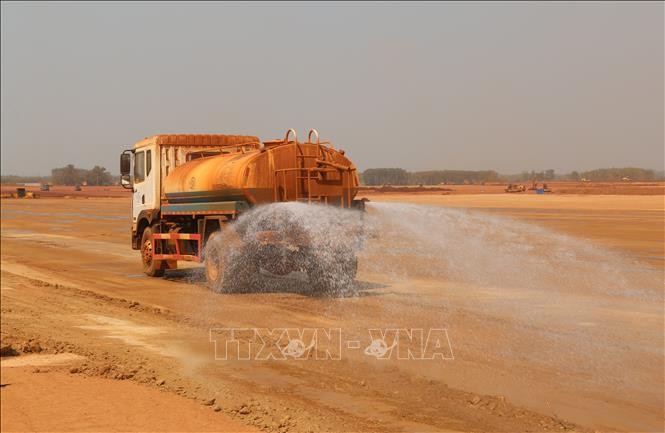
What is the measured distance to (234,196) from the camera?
1340 cm

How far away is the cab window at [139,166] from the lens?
→ 17.3 meters

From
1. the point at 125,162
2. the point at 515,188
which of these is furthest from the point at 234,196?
the point at 515,188

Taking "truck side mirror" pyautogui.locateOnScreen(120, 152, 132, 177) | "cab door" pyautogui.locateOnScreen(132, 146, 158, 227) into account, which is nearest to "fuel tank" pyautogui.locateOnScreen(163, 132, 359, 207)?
"cab door" pyautogui.locateOnScreen(132, 146, 158, 227)

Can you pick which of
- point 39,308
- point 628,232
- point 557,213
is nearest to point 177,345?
point 39,308

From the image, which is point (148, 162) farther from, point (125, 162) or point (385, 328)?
point (385, 328)

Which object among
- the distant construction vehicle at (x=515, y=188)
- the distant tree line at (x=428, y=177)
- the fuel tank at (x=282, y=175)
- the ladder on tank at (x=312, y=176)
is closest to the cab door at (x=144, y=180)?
the fuel tank at (x=282, y=175)

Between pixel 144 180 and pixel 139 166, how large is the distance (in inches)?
19.1

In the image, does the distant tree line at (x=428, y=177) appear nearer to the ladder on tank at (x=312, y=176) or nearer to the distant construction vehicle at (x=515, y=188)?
the distant construction vehicle at (x=515, y=188)

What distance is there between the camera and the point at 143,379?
7898 mm

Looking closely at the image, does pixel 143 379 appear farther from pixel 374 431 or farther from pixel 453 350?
pixel 453 350

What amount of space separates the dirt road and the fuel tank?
1350 mm

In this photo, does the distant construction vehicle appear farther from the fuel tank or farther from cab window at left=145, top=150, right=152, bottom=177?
the fuel tank

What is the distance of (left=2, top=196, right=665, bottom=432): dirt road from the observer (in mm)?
6828

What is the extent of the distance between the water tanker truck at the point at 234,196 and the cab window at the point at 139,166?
382 millimetres
